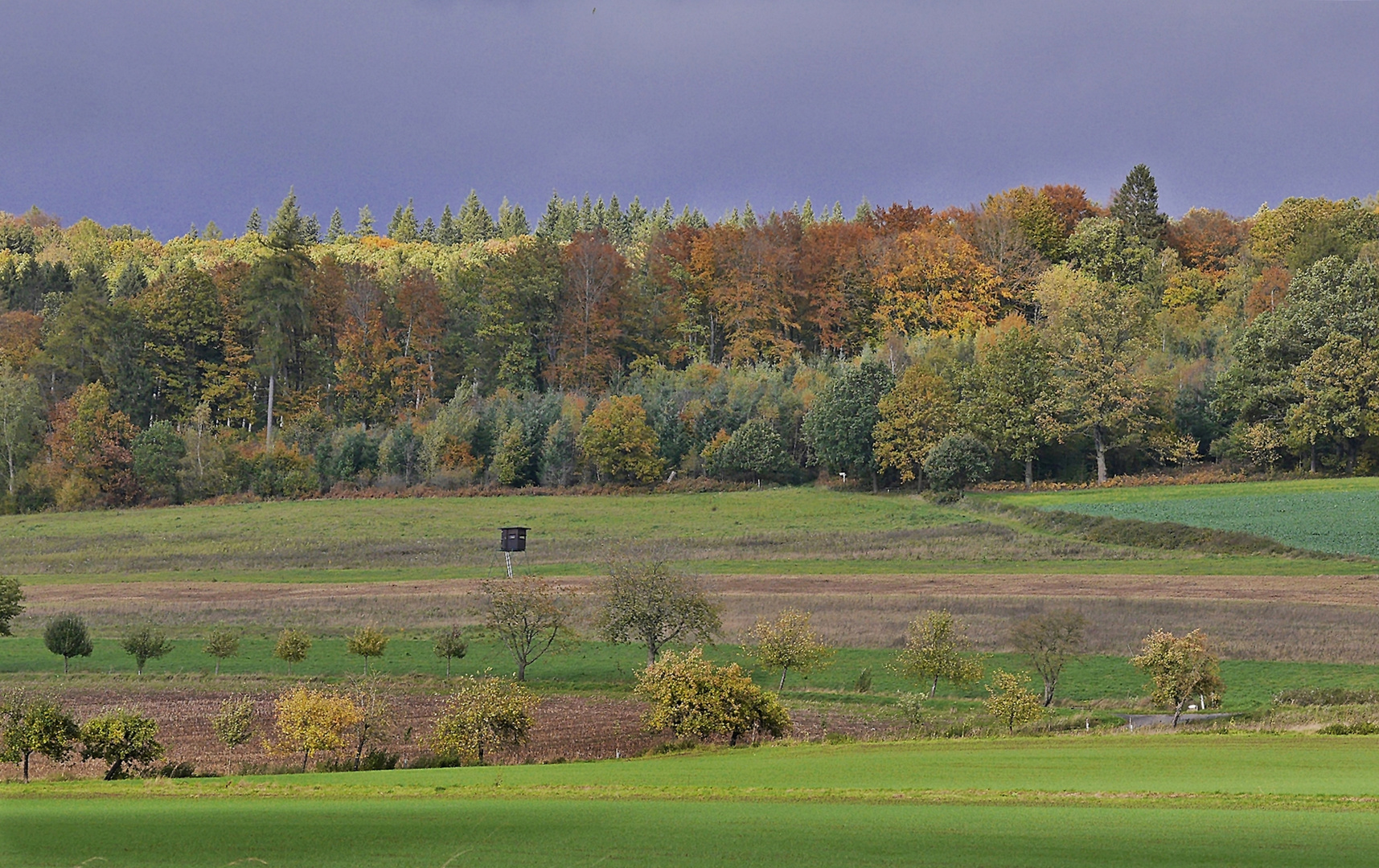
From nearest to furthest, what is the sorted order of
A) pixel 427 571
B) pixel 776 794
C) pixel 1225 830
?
pixel 1225 830 → pixel 776 794 → pixel 427 571

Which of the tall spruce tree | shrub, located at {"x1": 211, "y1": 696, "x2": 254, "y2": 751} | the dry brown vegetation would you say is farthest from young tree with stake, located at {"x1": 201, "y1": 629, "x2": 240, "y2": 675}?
the tall spruce tree

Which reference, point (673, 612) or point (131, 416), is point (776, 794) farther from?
point (131, 416)

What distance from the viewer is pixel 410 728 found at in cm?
3628

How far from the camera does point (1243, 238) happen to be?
139500 mm

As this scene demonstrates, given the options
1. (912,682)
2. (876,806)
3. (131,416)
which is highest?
(131,416)

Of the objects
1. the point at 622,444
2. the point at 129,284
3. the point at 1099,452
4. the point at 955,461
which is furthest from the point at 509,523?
the point at 129,284

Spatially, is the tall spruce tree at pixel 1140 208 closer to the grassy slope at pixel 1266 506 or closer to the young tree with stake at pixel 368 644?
the grassy slope at pixel 1266 506

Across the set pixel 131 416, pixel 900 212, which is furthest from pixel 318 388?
pixel 900 212

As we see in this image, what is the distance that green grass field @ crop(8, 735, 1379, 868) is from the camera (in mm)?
16688

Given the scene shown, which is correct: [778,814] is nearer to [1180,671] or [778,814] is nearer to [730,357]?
[1180,671]

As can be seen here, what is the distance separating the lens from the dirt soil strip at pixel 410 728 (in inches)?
1276

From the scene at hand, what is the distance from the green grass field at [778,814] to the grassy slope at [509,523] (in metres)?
44.2

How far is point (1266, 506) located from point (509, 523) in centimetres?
5561

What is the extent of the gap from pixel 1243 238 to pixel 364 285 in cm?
10450
